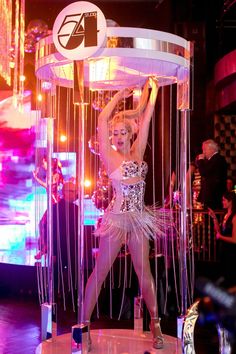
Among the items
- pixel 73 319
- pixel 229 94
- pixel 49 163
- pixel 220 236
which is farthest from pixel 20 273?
pixel 229 94

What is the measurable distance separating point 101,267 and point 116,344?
531 mm

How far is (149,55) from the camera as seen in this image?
2584mm

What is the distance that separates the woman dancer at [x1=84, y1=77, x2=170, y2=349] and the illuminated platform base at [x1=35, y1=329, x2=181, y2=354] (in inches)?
4.1

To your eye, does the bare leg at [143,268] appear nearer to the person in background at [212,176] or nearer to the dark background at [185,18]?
the person in background at [212,176]

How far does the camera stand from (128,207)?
113 inches

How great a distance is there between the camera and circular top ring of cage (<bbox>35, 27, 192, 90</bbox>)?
8.29ft

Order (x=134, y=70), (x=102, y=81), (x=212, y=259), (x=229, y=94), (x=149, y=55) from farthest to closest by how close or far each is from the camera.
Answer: (x=229, y=94), (x=212, y=259), (x=102, y=81), (x=134, y=70), (x=149, y=55)

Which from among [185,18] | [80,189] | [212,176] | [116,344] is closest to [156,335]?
[116,344]

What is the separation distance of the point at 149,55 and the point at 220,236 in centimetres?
239

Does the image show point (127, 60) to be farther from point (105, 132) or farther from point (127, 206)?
point (127, 206)

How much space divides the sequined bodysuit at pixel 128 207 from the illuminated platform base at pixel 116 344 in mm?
656

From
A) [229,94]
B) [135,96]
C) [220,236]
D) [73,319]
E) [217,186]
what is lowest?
[73,319]

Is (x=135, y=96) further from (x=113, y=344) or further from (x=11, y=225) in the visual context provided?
(x=11, y=225)

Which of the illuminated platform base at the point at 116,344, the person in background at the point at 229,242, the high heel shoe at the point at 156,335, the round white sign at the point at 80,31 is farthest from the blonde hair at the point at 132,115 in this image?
the person in background at the point at 229,242
